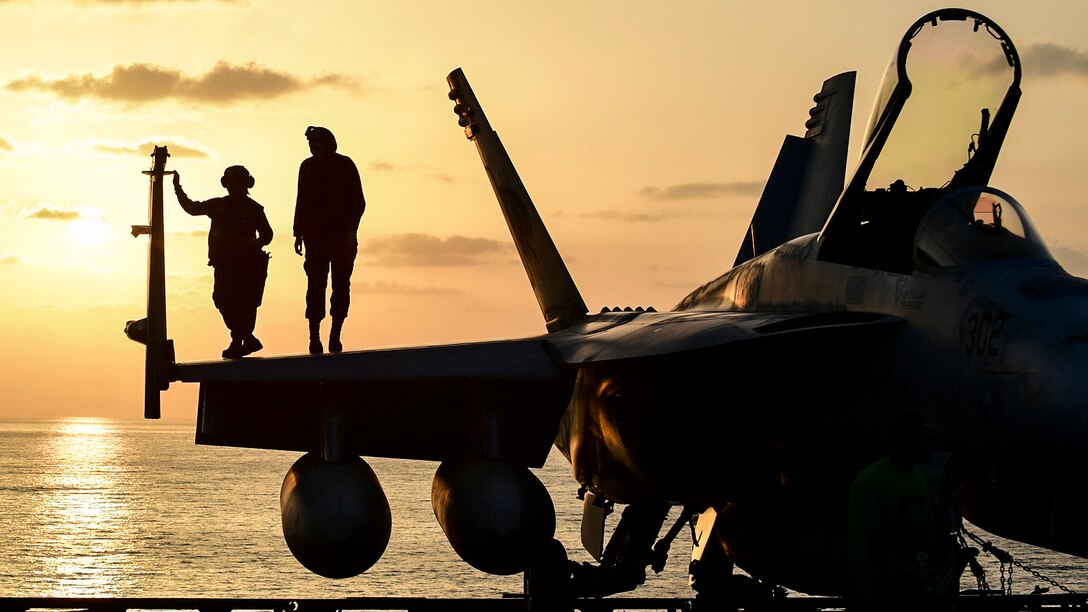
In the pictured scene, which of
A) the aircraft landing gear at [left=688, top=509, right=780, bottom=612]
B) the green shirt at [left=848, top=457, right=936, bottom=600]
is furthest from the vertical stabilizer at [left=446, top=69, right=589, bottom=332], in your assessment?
the green shirt at [left=848, top=457, right=936, bottom=600]

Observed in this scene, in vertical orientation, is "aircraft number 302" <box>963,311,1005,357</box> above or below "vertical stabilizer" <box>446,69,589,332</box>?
below

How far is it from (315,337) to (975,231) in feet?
22.7

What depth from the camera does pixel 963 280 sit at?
7809mm

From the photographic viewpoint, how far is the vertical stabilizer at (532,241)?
1474cm

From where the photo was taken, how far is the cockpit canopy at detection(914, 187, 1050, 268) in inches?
316

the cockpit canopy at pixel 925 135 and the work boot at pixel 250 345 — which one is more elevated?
the cockpit canopy at pixel 925 135

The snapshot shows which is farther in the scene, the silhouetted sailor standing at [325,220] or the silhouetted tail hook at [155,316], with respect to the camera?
the silhouetted sailor standing at [325,220]

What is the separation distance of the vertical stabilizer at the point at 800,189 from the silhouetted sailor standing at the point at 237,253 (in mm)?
6355

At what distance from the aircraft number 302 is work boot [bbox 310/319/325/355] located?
23.1 feet

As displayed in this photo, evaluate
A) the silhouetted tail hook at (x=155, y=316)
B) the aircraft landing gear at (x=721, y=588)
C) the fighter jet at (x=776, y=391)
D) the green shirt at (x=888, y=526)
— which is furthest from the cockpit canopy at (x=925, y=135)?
the silhouetted tail hook at (x=155, y=316)

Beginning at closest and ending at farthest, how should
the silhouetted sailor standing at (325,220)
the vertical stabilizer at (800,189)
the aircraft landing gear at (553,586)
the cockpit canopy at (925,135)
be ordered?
the cockpit canopy at (925,135), the silhouetted sailor standing at (325,220), the aircraft landing gear at (553,586), the vertical stabilizer at (800,189)

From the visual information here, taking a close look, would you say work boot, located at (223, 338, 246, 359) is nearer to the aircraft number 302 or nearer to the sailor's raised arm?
the sailor's raised arm

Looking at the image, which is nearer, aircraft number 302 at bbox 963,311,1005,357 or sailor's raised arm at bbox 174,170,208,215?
aircraft number 302 at bbox 963,311,1005,357

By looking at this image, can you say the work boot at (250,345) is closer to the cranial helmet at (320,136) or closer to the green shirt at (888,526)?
the cranial helmet at (320,136)
